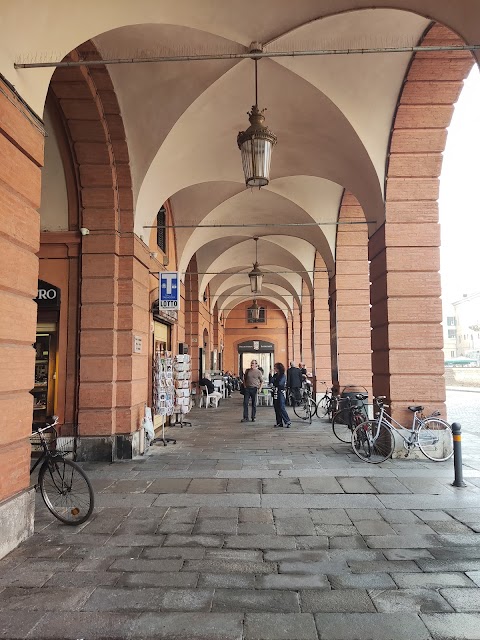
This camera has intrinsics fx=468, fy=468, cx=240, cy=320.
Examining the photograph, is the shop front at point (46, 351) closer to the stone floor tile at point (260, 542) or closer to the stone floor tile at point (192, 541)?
the stone floor tile at point (192, 541)

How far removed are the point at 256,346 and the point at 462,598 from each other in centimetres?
2891

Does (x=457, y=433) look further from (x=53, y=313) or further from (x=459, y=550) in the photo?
(x=53, y=313)

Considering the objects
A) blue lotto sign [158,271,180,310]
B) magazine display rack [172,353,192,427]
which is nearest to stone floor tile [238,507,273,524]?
blue lotto sign [158,271,180,310]

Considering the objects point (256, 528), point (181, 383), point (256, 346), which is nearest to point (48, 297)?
point (181, 383)

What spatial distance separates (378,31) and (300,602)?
229 inches

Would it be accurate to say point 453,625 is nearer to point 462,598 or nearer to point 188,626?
point 462,598

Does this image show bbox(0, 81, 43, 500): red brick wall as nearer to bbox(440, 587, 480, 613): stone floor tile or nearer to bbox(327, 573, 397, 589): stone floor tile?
bbox(327, 573, 397, 589): stone floor tile

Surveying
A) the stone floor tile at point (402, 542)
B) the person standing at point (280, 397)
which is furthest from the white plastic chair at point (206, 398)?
the stone floor tile at point (402, 542)

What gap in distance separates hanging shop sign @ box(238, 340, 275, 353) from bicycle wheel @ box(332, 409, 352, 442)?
74.9ft

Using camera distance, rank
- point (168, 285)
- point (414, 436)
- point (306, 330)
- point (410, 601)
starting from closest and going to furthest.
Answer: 1. point (410, 601)
2. point (414, 436)
3. point (168, 285)
4. point (306, 330)

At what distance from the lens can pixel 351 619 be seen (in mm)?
2568

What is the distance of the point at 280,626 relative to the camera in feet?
8.21

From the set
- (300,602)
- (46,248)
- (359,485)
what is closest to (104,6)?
(46,248)

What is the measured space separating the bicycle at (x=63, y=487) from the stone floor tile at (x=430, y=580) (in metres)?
2.64
